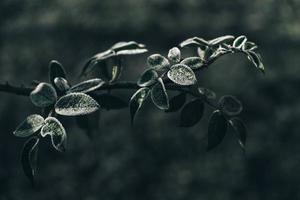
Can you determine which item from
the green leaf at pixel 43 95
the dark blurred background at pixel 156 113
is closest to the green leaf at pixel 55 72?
the green leaf at pixel 43 95

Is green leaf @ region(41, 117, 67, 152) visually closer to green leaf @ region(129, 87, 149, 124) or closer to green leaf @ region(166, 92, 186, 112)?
green leaf @ region(129, 87, 149, 124)

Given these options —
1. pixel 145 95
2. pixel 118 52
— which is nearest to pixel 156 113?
pixel 118 52

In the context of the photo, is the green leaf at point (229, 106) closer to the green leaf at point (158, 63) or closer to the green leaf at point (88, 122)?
the green leaf at point (158, 63)

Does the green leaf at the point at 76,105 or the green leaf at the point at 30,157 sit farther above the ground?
the green leaf at the point at 76,105

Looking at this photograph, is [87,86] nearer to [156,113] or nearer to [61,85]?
[61,85]

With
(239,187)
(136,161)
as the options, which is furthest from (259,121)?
(136,161)

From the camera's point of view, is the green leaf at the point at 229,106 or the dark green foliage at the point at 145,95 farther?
the green leaf at the point at 229,106

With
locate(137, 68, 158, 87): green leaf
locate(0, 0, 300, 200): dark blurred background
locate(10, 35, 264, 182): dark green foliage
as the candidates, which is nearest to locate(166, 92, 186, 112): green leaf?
locate(10, 35, 264, 182): dark green foliage
